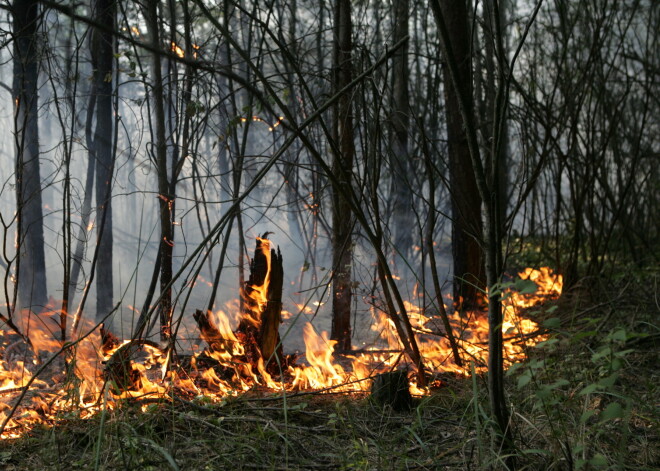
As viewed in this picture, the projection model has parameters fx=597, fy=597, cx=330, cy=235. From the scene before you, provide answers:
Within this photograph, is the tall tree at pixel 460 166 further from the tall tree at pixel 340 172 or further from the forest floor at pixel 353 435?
the forest floor at pixel 353 435

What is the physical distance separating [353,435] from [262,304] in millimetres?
1660

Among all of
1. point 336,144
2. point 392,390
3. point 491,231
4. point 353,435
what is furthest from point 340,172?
point 491,231

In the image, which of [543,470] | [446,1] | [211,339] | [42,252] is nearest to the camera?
[543,470]

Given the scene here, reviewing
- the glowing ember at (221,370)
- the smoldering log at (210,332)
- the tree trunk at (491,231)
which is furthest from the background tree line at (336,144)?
the glowing ember at (221,370)

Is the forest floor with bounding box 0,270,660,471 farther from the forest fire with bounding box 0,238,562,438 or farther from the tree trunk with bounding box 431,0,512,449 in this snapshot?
the forest fire with bounding box 0,238,562,438

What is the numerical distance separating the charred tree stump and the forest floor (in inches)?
29.1

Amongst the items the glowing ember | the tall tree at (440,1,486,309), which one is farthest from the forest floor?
the tall tree at (440,1,486,309)

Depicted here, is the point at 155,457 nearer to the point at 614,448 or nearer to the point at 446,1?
the point at 614,448

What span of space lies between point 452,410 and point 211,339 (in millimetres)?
1627

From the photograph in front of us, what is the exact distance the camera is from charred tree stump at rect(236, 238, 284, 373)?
398cm

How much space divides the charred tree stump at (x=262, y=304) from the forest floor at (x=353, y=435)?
74 cm

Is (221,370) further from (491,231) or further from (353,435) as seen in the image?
(491,231)

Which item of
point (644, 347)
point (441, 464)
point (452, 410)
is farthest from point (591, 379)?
point (441, 464)

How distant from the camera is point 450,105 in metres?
5.98
